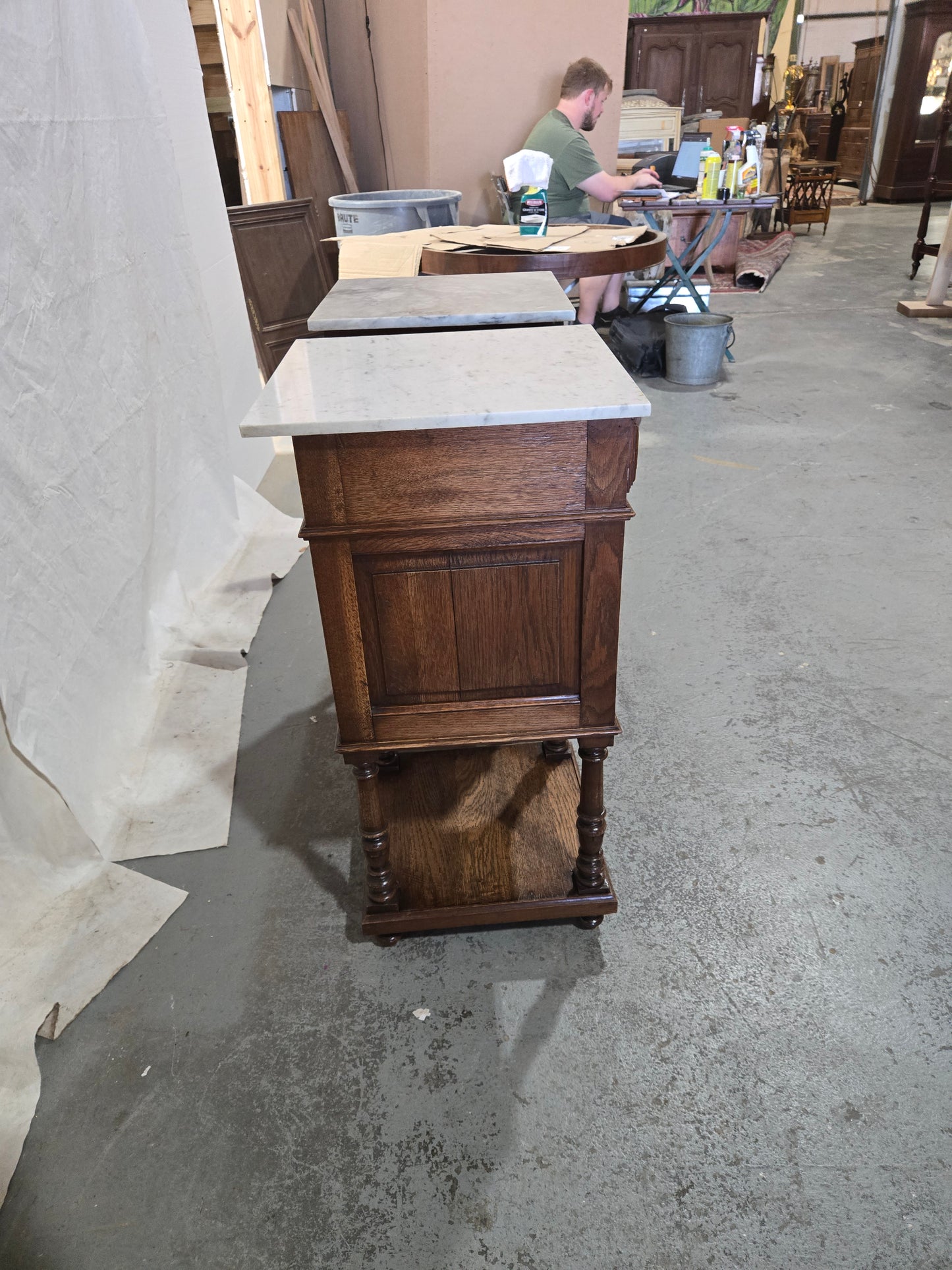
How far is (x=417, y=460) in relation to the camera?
1.11 meters

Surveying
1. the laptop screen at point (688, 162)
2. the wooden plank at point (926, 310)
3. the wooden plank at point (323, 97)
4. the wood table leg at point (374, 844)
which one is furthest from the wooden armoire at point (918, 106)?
the wood table leg at point (374, 844)

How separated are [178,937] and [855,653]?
1.79 meters

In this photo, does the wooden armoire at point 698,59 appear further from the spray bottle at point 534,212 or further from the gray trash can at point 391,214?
the spray bottle at point 534,212

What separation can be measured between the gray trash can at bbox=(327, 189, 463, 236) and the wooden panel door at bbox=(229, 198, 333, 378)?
0.30 metres

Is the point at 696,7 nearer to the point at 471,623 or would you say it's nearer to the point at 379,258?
the point at 379,258

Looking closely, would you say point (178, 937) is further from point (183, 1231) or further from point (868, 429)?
point (868, 429)

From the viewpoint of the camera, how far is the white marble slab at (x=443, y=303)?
1.62 m

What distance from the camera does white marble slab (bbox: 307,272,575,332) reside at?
1623mm

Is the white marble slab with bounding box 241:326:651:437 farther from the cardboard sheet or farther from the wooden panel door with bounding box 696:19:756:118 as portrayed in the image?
the wooden panel door with bounding box 696:19:756:118

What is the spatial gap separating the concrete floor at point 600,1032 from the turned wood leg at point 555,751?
0.40 ft

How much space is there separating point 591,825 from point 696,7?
1271 cm

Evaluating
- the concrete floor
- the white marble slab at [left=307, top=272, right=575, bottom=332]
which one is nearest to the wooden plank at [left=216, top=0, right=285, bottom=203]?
the white marble slab at [left=307, top=272, right=575, bottom=332]

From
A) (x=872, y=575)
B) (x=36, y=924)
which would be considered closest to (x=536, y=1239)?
(x=36, y=924)

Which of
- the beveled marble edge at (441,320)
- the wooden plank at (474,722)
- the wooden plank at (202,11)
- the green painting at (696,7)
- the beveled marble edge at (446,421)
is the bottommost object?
the wooden plank at (474,722)
